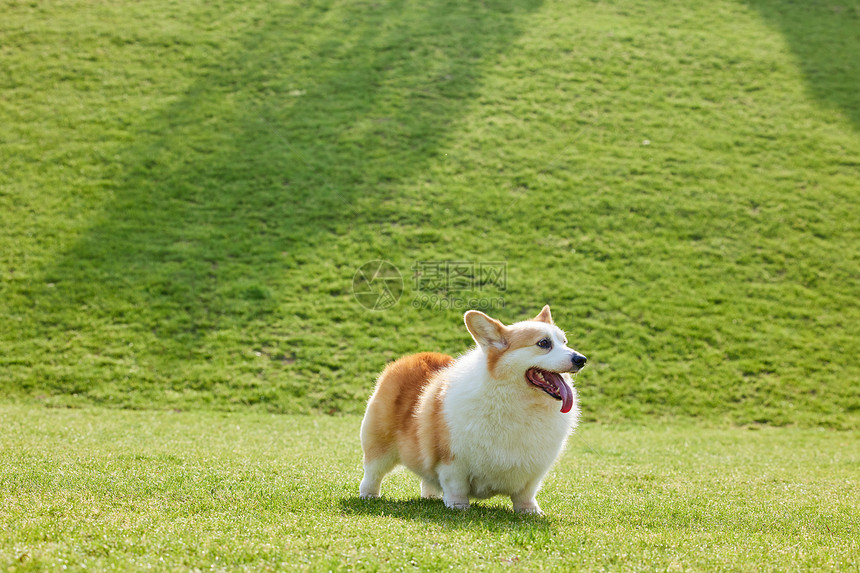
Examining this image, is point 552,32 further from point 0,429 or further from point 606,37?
point 0,429

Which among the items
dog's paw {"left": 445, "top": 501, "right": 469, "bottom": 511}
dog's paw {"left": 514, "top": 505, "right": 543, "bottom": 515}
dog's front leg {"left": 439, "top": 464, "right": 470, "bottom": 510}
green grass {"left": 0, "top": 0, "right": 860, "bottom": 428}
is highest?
dog's front leg {"left": 439, "top": 464, "right": 470, "bottom": 510}

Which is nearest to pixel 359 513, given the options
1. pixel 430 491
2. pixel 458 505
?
pixel 458 505

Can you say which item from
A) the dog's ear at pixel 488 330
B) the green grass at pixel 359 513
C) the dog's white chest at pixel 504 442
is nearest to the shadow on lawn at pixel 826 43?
the green grass at pixel 359 513

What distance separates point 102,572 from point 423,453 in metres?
2.76

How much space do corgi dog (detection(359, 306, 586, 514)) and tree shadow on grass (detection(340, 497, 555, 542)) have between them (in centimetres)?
17

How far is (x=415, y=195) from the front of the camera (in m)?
20.1

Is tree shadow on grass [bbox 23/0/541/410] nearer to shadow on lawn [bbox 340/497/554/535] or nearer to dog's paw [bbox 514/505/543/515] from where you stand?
shadow on lawn [bbox 340/497/554/535]

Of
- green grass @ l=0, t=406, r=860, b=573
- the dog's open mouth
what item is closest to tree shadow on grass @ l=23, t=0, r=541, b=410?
green grass @ l=0, t=406, r=860, b=573

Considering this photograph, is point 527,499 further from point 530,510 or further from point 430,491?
point 430,491

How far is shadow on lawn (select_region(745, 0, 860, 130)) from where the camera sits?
25.7 metres

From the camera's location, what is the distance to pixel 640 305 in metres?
16.9

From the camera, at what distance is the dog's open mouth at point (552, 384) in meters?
5.34

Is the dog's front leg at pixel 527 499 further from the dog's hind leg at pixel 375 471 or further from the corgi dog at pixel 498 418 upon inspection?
the dog's hind leg at pixel 375 471

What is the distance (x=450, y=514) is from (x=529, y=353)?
149 centimetres
